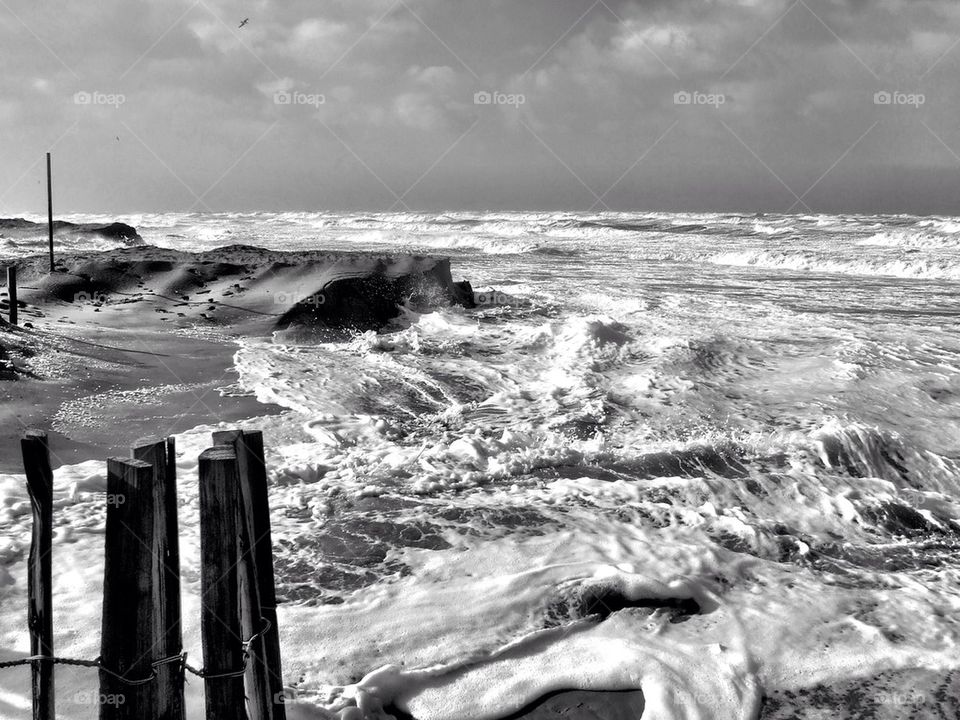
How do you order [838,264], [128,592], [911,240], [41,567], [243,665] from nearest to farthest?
[128,592], [41,567], [243,665], [838,264], [911,240]

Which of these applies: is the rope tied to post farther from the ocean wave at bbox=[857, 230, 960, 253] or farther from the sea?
the ocean wave at bbox=[857, 230, 960, 253]

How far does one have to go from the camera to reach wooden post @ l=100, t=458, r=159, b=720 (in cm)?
236

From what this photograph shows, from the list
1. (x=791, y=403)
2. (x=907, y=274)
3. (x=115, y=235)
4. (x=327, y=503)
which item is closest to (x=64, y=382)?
(x=327, y=503)

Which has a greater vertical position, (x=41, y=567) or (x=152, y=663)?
(x=41, y=567)

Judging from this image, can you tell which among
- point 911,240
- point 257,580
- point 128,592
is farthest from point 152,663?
point 911,240

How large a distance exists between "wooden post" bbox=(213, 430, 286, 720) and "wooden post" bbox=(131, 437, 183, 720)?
0.22m

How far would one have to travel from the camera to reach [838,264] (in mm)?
24062

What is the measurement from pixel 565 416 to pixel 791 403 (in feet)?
7.96

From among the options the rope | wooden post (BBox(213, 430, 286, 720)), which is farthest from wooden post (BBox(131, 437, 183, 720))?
wooden post (BBox(213, 430, 286, 720))

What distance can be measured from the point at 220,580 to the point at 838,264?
24820mm

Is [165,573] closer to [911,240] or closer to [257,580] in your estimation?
[257,580]

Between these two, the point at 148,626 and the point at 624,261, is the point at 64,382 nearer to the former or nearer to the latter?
the point at 148,626

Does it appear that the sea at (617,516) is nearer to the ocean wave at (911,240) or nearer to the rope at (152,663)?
the rope at (152,663)

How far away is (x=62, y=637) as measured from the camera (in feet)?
12.4
